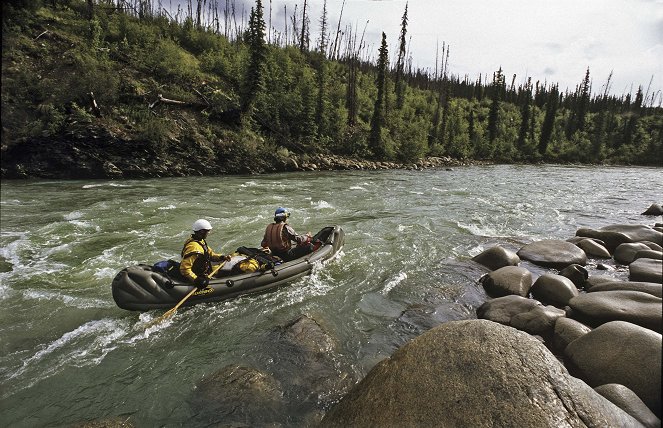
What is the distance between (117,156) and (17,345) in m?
18.3

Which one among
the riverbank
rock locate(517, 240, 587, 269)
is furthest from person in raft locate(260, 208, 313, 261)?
the riverbank

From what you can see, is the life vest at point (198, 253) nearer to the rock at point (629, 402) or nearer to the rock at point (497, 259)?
the rock at point (629, 402)

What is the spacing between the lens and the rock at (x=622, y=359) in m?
3.57

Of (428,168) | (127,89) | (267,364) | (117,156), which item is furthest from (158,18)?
(267,364)

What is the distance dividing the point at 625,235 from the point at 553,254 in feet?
7.91


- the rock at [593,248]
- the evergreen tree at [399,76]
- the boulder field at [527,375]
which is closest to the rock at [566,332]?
the boulder field at [527,375]

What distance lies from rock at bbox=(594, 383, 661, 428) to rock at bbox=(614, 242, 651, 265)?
576 centimetres

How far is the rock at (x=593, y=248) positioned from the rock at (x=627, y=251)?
0.71 feet

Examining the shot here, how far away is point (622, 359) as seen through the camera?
383 centimetres

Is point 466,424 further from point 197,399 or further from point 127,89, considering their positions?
point 127,89

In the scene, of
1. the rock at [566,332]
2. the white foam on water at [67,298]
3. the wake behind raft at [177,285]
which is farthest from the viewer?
the white foam on water at [67,298]

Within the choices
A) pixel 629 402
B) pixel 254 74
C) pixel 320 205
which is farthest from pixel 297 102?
→ pixel 629 402

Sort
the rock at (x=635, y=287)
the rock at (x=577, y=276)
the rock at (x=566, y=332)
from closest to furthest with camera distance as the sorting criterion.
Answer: the rock at (x=566, y=332) < the rock at (x=635, y=287) < the rock at (x=577, y=276)

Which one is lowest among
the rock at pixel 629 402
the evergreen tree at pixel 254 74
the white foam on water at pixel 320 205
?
the white foam on water at pixel 320 205
